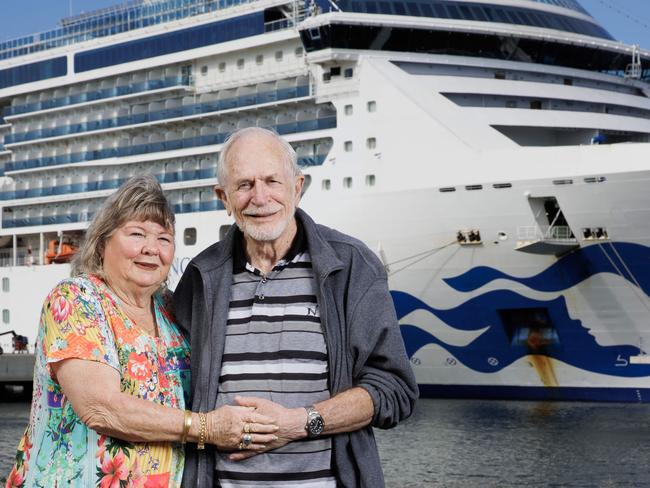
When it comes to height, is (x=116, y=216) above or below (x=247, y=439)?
above

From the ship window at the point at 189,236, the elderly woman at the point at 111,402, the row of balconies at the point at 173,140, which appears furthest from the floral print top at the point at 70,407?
the ship window at the point at 189,236

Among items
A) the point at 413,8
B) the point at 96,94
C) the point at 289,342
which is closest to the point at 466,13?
the point at 413,8

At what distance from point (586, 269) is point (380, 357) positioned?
1458 centimetres

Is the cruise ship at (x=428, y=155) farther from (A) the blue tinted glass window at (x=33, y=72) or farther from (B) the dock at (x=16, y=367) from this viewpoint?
(B) the dock at (x=16, y=367)

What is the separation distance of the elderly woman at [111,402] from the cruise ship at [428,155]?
46.4ft

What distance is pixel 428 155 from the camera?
61.8 ft

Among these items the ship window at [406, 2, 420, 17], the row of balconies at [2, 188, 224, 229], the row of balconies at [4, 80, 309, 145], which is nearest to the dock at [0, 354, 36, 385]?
the row of balconies at [2, 188, 224, 229]

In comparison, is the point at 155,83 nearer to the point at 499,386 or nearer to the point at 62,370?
the point at 499,386

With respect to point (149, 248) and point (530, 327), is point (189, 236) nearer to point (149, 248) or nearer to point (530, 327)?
point (530, 327)

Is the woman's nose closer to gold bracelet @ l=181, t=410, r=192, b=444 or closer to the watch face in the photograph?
gold bracelet @ l=181, t=410, r=192, b=444

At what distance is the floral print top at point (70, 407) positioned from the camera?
3340 millimetres

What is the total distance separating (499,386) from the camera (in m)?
18.4

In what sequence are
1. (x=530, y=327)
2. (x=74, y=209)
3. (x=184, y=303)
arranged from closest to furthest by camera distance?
1. (x=184, y=303)
2. (x=530, y=327)
3. (x=74, y=209)

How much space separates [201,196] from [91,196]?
4755mm
